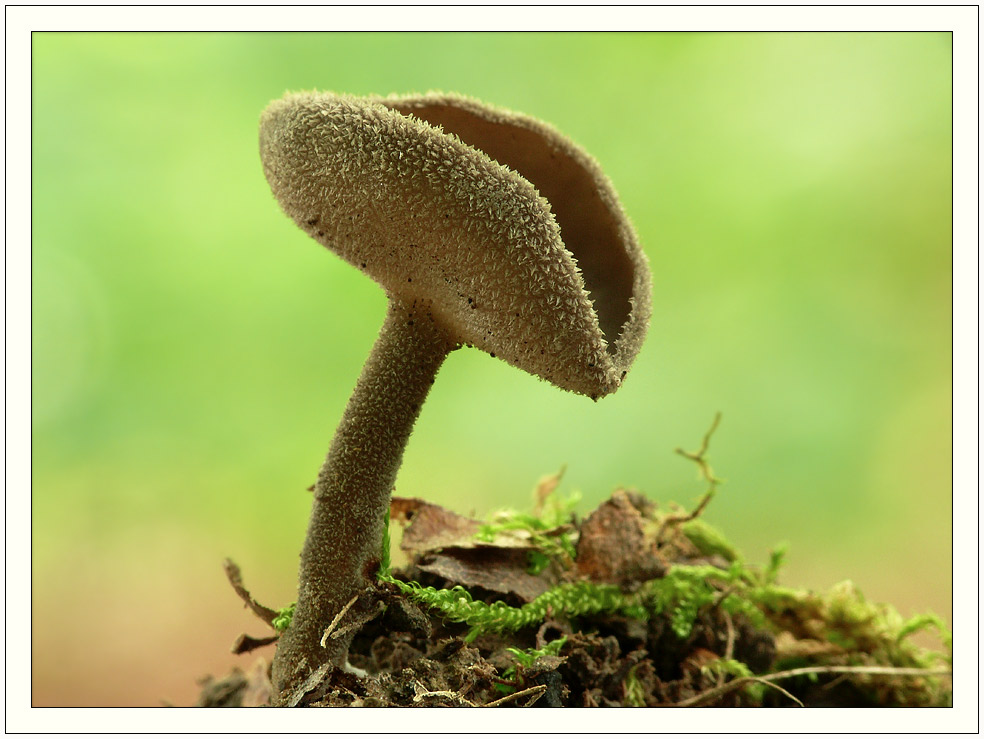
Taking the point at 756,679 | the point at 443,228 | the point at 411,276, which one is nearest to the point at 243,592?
the point at 411,276

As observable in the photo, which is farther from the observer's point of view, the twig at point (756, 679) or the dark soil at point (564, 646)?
the twig at point (756, 679)

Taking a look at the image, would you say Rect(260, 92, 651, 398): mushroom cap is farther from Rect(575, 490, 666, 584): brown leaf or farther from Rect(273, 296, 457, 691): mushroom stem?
Rect(575, 490, 666, 584): brown leaf

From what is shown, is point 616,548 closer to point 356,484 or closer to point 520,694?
point 520,694

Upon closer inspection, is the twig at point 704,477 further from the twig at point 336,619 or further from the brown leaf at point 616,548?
the twig at point 336,619

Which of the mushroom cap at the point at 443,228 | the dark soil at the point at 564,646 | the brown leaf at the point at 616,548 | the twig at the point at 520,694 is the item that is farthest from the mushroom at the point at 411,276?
the brown leaf at the point at 616,548

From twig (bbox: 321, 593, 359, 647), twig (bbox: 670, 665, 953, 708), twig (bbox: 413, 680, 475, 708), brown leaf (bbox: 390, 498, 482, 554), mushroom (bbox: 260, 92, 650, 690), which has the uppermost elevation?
mushroom (bbox: 260, 92, 650, 690)

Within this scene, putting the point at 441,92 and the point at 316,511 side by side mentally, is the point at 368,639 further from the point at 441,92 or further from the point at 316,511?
the point at 441,92

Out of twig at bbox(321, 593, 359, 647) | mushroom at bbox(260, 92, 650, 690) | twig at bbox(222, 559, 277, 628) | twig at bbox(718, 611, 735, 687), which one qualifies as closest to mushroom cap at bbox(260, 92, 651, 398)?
mushroom at bbox(260, 92, 650, 690)
